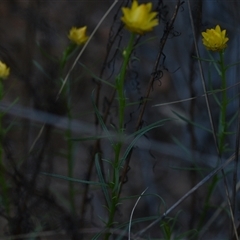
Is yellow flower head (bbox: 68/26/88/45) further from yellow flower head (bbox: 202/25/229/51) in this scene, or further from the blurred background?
yellow flower head (bbox: 202/25/229/51)

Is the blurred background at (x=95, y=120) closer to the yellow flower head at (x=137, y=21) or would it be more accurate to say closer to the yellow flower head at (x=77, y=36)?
the yellow flower head at (x=77, y=36)

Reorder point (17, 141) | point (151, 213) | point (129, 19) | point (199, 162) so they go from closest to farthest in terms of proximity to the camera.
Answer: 1. point (129, 19)
2. point (199, 162)
3. point (151, 213)
4. point (17, 141)

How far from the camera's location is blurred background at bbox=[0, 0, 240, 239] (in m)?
1.37

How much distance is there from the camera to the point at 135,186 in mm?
2428

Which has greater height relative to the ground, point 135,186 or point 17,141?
point 17,141

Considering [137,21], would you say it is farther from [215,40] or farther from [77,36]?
[77,36]

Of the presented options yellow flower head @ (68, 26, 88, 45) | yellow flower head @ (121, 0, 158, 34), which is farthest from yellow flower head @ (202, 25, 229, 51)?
yellow flower head @ (68, 26, 88, 45)

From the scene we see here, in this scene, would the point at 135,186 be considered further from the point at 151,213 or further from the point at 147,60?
the point at 147,60

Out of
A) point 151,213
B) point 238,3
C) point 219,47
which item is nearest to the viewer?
point 219,47

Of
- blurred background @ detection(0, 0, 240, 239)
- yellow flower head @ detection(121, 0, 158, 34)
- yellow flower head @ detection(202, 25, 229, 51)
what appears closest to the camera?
yellow flower head @ detection(121, 0, 158, 34)

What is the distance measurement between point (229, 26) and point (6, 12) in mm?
1341

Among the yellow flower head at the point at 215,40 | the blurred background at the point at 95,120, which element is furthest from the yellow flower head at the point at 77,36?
the yellow flower head at the point at 215,40

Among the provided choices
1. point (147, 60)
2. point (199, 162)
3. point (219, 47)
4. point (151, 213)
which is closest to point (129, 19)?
point (219, 47)

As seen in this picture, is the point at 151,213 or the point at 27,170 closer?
the point at 27,170
